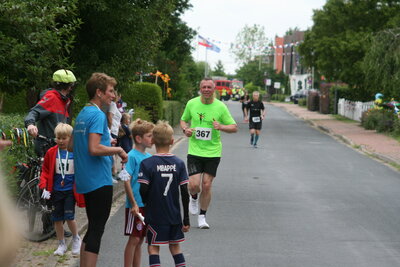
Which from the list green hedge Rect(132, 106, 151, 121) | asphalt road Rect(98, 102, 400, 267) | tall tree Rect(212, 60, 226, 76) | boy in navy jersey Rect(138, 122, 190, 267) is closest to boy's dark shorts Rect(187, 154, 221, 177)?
asphalt road Rect(98, 102, 400, 267)

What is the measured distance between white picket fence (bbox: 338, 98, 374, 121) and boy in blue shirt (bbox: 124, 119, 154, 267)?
33.9 meters

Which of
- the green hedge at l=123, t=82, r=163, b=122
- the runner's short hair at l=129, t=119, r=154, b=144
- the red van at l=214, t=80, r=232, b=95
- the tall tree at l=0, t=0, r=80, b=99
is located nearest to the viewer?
the runner's short hair at l=129, t=119, r=154, b=144

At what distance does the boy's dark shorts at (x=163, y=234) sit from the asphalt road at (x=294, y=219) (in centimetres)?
132

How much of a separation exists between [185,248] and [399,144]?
704 inches

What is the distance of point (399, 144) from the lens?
23906 millimetres

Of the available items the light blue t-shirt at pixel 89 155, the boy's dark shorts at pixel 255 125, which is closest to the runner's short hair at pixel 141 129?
the light blue t-shirt at pixel 89 155

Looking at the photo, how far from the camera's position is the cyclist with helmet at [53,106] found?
6.93 metres

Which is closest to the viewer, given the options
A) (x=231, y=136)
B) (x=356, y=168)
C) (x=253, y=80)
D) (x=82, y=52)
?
(x=82, y=52)

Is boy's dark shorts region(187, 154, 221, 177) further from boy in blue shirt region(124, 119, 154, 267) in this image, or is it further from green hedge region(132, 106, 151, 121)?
green hedge region(132, 106, 151, 121)

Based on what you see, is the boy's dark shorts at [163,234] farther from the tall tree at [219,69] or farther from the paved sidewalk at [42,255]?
the tall tree at [219,69]

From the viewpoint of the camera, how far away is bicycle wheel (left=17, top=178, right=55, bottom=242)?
7.07m

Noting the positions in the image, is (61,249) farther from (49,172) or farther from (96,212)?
(96,212)

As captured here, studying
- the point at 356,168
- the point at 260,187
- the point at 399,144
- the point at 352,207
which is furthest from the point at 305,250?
the point at 399,144

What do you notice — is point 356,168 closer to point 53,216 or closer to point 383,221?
Answer: point 383,221
